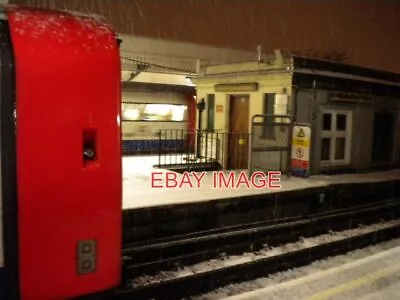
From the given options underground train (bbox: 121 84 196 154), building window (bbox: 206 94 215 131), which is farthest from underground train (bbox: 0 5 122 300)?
underground train (bbox: 121 84 196 154)

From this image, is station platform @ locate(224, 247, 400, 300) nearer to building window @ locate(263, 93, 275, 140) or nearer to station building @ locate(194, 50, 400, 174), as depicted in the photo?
station building @ locate(194, 50, 400, 174)

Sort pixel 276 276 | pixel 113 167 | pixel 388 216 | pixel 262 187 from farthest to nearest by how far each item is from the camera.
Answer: pixel 388 216
pixel 262 187
pixel 276 276
pixel 113 167

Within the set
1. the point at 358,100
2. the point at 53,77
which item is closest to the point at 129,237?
the point at 53,77

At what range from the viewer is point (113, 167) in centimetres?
290

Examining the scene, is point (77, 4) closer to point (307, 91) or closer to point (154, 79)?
point (154, 79)

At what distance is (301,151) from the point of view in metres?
10.2

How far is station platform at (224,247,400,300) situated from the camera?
16.2 feet

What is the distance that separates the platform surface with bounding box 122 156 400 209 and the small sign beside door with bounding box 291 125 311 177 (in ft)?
0.95

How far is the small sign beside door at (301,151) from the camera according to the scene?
9.95m

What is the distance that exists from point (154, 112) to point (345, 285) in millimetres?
12177

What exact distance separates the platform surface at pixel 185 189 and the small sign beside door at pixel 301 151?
0.29 metres

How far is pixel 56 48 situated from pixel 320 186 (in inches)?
298

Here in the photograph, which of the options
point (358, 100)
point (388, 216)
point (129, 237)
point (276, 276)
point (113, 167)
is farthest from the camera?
point (358, 100)

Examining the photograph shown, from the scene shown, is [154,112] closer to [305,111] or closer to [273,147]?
[305,111]
